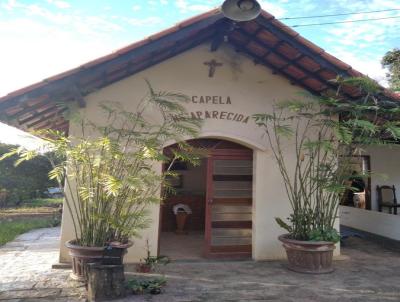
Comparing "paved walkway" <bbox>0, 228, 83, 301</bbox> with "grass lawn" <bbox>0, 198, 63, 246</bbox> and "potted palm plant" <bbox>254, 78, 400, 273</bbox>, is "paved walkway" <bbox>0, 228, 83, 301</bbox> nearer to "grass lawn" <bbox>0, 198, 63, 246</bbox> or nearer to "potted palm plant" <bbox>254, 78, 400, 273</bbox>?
"grass lawn" <bbox>0, 198, 63, 246</bbox>

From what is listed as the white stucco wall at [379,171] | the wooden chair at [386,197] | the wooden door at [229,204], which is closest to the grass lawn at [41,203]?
the wooden door at [229,204]

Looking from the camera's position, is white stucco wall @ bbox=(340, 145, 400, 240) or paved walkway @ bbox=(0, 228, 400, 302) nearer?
paved walkway @ bbox=(0, 228, 400, 302)

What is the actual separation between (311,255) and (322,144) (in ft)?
5.61

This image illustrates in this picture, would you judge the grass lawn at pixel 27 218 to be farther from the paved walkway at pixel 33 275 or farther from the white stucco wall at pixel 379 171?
the white stucco wall at pixel 379 171

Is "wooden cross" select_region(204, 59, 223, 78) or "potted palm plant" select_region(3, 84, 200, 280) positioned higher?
"wooden cross" select_region(204, 59, 223, 78)

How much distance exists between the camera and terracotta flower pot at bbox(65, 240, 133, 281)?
15.2ft

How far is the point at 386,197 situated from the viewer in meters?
10.3

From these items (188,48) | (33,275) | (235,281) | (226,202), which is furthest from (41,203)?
(235,281)

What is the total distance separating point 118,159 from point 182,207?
4.91 meters

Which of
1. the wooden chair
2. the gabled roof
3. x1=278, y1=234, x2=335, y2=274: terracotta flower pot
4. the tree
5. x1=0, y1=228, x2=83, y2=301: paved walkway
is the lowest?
A: x1=0, y1=228, x2=83, y2=301: paved walkway

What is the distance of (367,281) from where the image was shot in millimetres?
5371

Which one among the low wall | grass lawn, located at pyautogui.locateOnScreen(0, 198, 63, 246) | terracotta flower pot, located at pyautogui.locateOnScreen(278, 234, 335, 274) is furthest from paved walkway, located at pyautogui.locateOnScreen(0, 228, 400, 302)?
grass lawn, located at pyautogui.locateOnScreen(0, 198, 63, 246)

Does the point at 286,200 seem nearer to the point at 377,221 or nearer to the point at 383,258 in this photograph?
the point at 383,258

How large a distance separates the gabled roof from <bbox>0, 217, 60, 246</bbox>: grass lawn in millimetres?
3152
